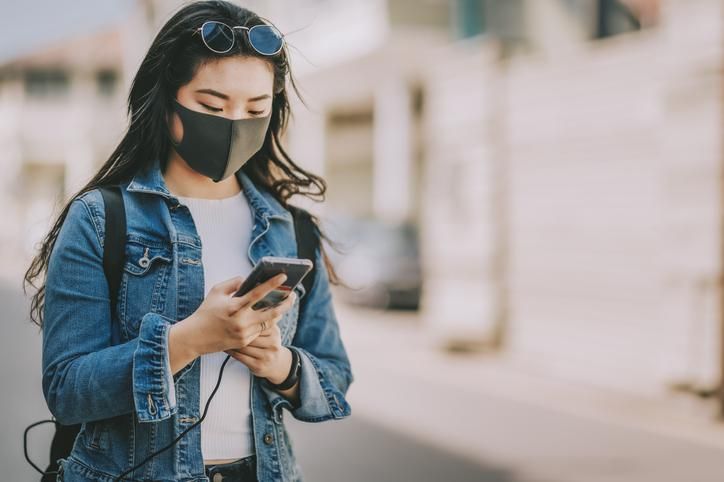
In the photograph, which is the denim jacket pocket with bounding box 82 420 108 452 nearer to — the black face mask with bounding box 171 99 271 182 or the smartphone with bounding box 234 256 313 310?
the smartphone with bounding box 234 256 313 310

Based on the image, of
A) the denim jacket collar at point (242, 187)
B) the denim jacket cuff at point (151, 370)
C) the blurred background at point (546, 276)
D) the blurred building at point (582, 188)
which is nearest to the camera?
the denim jacket cuff at point (151, 370)

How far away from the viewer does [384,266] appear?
51.8 feet

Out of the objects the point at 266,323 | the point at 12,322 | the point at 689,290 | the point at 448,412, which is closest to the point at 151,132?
the point at 266,323

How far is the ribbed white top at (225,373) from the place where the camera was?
1.99 m

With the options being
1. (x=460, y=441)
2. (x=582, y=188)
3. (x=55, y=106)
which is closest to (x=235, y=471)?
(x=460, y=441)

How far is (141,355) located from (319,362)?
1.60 feet

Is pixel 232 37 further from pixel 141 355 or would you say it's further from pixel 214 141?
pixel 141 355

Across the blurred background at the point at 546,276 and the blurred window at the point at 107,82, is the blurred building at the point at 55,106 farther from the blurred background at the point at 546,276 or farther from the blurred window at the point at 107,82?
the blurred background at the point at 546,276

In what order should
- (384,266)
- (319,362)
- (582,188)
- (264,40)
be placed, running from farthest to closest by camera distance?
(384,266), (582,188), (319,362), (264,40)

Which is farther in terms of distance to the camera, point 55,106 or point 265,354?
point 55,106

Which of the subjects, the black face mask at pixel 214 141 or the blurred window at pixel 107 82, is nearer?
the black face mask at pixel 214 141

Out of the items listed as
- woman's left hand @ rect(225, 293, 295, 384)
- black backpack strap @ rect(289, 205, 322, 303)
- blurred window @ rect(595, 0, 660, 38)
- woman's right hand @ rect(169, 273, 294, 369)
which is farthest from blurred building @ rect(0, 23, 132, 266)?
woman's right hand @ rect(169, 273, 294, 369)

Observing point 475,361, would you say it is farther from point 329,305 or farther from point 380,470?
point 329,305

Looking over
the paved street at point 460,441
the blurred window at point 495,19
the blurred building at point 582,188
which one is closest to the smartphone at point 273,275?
the blurred building at point 582,188
